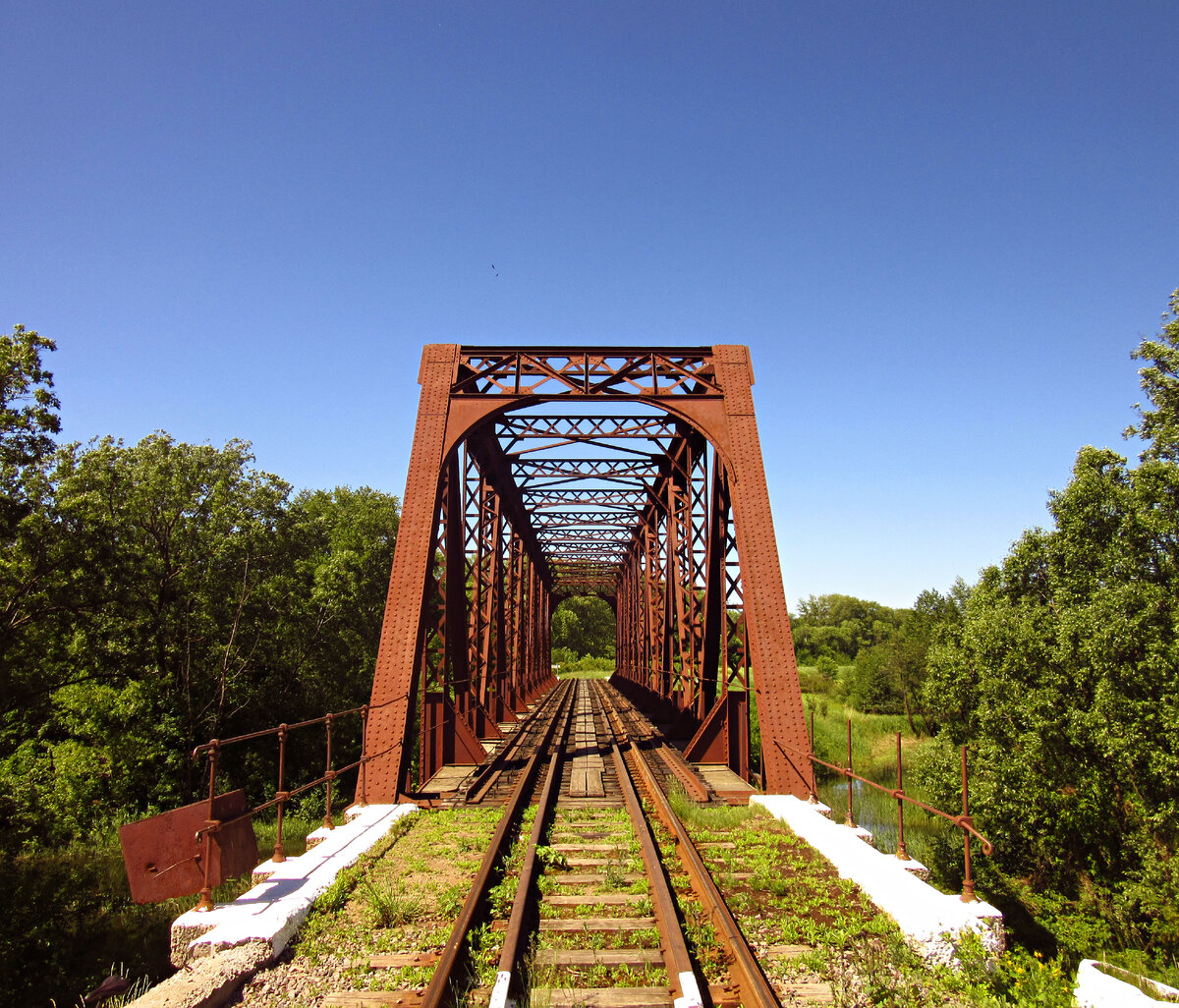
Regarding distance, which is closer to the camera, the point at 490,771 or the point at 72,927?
the point at 490,771

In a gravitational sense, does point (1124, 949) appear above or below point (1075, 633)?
below

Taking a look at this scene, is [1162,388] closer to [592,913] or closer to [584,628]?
[592,913]

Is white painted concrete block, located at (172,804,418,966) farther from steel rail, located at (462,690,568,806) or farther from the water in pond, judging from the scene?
the water in pond

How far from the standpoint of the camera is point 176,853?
461 centimetres

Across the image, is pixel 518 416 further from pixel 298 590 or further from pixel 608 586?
pixel 608 586

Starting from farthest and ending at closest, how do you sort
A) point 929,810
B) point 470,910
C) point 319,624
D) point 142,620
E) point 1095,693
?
point 319,624 < point 142,620 < point 1095,693 < point 929,810 < point 470,910

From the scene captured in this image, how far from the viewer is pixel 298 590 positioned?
81.4ft

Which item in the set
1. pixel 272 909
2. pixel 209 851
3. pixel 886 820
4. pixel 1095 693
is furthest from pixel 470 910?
pixel 886 820

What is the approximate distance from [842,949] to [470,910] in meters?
2.36

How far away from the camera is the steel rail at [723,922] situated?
3.65 m

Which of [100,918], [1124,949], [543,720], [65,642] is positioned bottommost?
[1124,949]

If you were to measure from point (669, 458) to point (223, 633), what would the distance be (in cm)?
1524

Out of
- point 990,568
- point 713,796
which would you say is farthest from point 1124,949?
point 713,796

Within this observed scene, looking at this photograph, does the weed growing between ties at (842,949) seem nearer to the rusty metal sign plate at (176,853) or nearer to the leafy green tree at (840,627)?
the rusty metal sign plate at (176,853)
